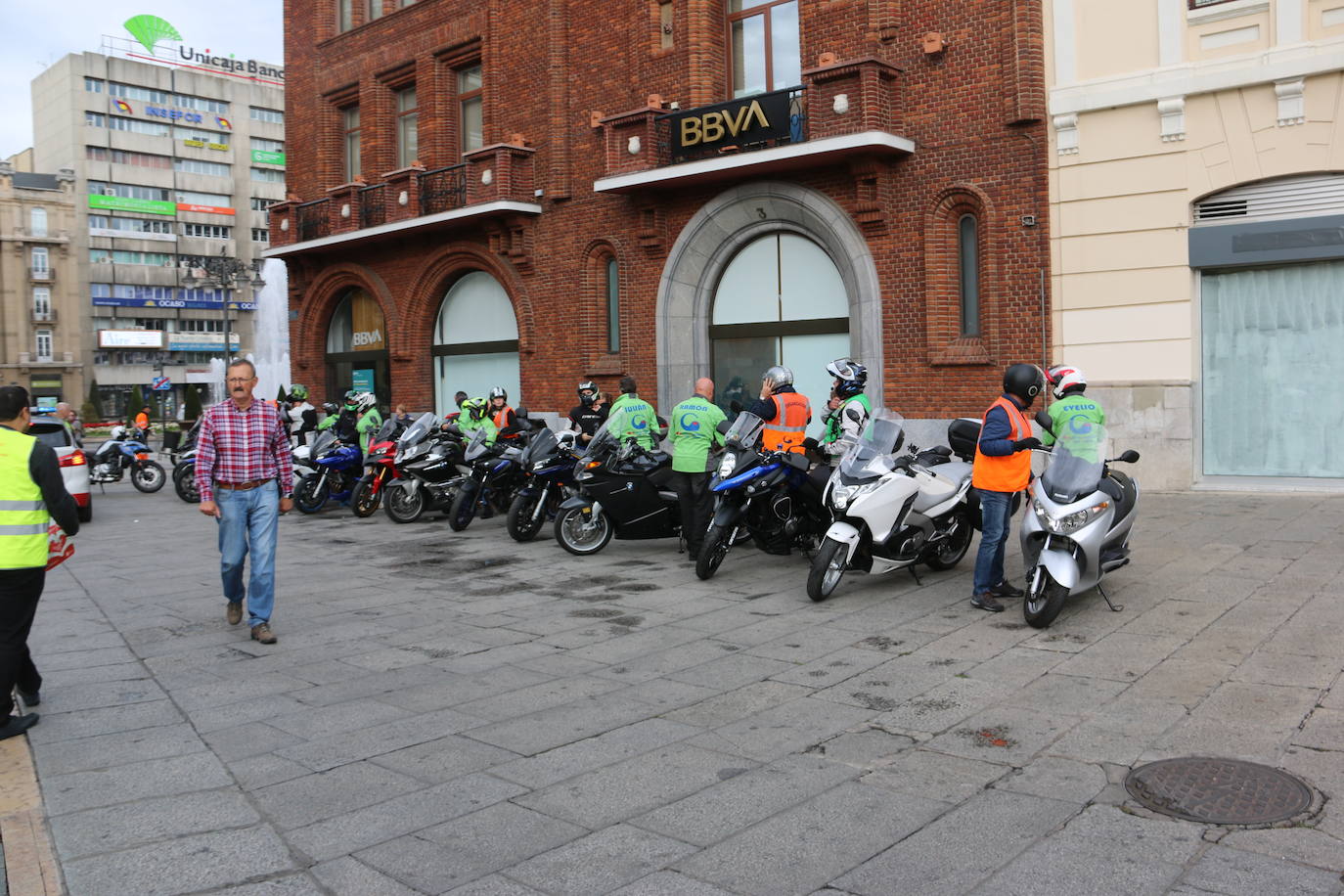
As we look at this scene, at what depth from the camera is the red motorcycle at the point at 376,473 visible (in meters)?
14.1

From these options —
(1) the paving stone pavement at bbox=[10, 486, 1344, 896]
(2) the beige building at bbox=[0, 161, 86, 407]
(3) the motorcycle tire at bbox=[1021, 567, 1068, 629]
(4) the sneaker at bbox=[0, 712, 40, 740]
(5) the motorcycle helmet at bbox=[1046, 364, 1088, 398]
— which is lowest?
(1) the paving stone pavement at bbox=[10, 486, 1344, 896]

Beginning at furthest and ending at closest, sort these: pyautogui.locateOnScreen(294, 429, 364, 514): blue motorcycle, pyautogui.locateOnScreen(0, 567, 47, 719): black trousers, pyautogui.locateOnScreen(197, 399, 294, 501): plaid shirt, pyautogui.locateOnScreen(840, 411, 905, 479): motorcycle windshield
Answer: pyautogui.locateOnScreen(294, 429, 364, 514): blue motorcycle < pyautogui.locateOnScreen(840, 411, 905, 479): motorcycle windshield < pyautogui.locateOnScreen(197, 399, 294, 501): plaid shirt < pyautogui.locateOnScreen(0, 567, 47, 719): black trousers

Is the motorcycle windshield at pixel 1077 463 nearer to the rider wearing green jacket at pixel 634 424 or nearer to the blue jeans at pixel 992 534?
the blue jeans at pixel 992 534

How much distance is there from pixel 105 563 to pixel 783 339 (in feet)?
32.1

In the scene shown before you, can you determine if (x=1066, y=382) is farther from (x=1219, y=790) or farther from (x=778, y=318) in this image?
(x=778, y=318)

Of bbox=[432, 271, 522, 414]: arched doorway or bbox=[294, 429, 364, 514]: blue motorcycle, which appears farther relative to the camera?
bbox=[432, 271, 522, 414]: arched doorway

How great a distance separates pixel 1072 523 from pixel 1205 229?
7572mm

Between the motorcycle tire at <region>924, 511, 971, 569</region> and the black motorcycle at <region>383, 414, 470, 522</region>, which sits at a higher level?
the black motorcycle at <region>383, 414, 470, 522</region>

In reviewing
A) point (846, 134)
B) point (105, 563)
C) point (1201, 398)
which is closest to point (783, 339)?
point (846, 134)

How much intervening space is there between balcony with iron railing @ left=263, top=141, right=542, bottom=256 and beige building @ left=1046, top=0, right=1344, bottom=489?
381 inches

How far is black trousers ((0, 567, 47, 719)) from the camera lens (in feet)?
17.0

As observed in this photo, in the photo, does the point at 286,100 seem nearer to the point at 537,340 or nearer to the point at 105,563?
the point at 537,340

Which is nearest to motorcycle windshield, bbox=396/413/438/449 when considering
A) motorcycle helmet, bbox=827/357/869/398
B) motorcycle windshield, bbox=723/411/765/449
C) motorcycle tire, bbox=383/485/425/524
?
motorcycle tire, bbox=383/485/425/524

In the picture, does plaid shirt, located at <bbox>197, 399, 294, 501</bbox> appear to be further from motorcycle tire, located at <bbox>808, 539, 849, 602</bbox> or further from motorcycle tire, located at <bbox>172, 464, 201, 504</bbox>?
motorcycle tire, located at <bbox>172, 464, 201, 504</bbox>
